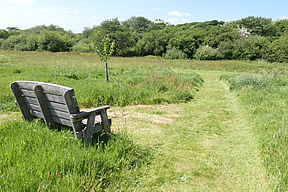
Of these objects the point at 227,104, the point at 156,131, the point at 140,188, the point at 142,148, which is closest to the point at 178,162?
the point at 142,148

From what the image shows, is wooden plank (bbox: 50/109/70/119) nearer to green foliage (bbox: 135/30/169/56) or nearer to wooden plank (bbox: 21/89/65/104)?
wooden plank (bbox: 21/89/65/104)

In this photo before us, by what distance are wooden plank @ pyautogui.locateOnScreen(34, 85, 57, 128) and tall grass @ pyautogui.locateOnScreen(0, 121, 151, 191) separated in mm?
177

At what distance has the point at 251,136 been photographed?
18.1 feet

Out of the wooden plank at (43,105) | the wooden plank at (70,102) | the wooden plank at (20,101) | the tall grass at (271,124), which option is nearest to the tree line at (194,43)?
the tall grass at (271,124)

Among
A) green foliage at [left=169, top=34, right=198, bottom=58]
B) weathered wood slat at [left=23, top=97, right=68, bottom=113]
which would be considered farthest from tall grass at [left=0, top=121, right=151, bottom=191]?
green foliage at [left=169, top=34, right=198, bottom=58]

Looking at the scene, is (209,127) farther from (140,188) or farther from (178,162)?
(140,188)

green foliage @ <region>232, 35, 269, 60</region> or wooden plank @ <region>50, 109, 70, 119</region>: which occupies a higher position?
green foliage @ <region>232, 35, 269, 60</region>

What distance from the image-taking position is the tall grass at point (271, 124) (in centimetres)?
350

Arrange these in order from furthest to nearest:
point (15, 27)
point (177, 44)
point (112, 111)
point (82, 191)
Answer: point (15, 27) → point (177, 44) → point (112, 111) → point (82, 191)

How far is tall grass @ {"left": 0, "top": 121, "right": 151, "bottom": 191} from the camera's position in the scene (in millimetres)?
2479

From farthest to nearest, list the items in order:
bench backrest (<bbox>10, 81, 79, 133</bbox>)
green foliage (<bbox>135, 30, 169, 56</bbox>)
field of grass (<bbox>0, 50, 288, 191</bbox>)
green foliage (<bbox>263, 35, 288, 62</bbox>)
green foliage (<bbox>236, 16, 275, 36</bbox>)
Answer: green foliage (<bbox>236, 16, 275, 36</bbox>) → green foliage (<bbox>135, 30, 169, 56</bbox>) → green foliage (<bbox>263, 35, 288, 62</bbox>) → bench backrest (<bbox>10, 81, 79, 133</bbox>) → field of grass (<bbox>0, 50, 288, 191</bbox>)

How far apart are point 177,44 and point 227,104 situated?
60710 mm

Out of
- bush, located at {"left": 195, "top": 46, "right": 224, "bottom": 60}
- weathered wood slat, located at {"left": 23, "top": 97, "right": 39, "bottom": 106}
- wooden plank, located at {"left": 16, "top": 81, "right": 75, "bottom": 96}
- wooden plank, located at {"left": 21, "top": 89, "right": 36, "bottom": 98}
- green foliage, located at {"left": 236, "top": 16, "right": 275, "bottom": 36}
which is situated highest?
green foliage, located at {"left": 236, "top": 16, "right": 275, "bottom": 36}

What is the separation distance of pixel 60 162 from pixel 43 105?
1.18 meters
